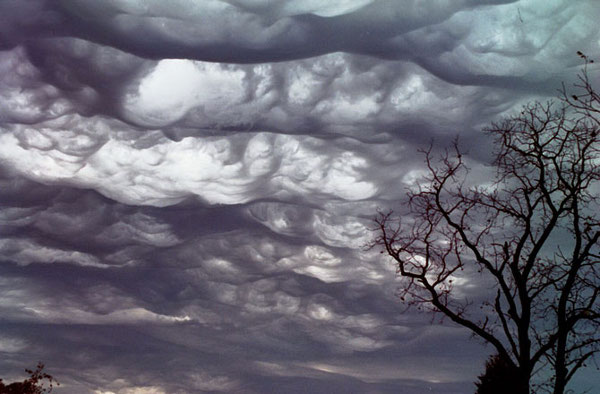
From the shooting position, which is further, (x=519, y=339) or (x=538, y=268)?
(x=538, y=268)

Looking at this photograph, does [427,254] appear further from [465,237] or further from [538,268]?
[538,268]

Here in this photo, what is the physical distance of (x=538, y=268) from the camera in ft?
46.3

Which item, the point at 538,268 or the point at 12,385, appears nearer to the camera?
the point at 538,268

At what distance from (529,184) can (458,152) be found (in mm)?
2408

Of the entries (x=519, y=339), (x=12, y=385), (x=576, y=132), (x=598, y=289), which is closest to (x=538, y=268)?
(x=598, y=289)

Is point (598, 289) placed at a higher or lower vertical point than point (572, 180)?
lower

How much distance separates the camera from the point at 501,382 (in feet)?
59.3

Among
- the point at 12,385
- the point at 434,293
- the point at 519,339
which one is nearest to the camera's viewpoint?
the point at 519,339

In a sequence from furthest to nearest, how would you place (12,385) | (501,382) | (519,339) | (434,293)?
(12,385)
(501,382)
(434,293)
(519,339)

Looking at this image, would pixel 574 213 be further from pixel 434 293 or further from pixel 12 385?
pixel 12 385

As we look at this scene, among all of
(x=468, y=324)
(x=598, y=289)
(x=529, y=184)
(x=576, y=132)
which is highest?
(x=576, y=132)

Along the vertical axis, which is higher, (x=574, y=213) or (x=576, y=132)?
(x=576, y=132)

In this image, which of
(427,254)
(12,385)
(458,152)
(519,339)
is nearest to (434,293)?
(427,254)

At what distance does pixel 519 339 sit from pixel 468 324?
49.6 inches
